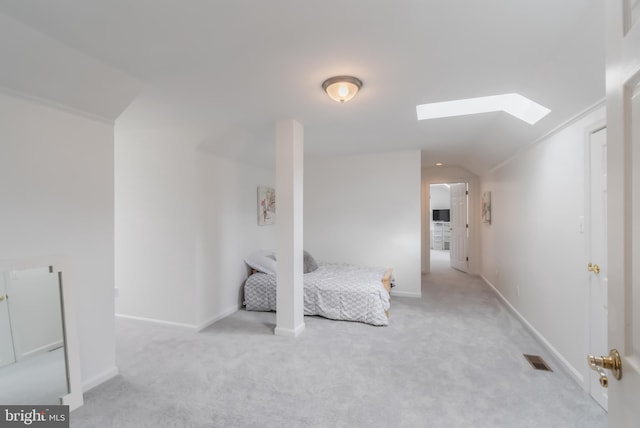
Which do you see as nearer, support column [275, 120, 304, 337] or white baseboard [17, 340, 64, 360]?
white baseboard [17, 340, 64, 360]

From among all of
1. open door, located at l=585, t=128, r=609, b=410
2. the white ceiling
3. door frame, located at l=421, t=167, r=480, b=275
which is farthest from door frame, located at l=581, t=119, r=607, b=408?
door frame, located at l=421, t=167, r=480, b=275

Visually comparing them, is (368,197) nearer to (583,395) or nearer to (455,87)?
(455,87)

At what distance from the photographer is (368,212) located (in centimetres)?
508

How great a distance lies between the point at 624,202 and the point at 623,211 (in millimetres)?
23

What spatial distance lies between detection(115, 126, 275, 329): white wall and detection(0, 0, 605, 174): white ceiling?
2.19 feet

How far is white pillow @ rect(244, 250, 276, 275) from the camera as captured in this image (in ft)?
14.0

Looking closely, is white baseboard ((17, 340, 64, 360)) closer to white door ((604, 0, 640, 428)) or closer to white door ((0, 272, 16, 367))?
white door ((0, 272, 16, 367))

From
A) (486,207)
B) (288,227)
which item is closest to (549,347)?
(288,227)

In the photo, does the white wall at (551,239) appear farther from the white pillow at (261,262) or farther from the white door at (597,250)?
the white pillow at (261,262)

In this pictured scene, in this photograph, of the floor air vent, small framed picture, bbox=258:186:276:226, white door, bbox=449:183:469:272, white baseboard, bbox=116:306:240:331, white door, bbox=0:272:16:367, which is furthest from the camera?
white door, bbox=449:183:469:272

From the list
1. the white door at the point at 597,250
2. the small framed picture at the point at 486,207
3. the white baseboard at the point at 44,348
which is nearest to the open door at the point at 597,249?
the white door at the point at 597,250

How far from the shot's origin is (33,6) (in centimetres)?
147

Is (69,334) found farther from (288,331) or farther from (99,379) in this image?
(288,331)

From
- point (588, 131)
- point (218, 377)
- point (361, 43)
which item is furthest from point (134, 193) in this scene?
point (588, 131)
